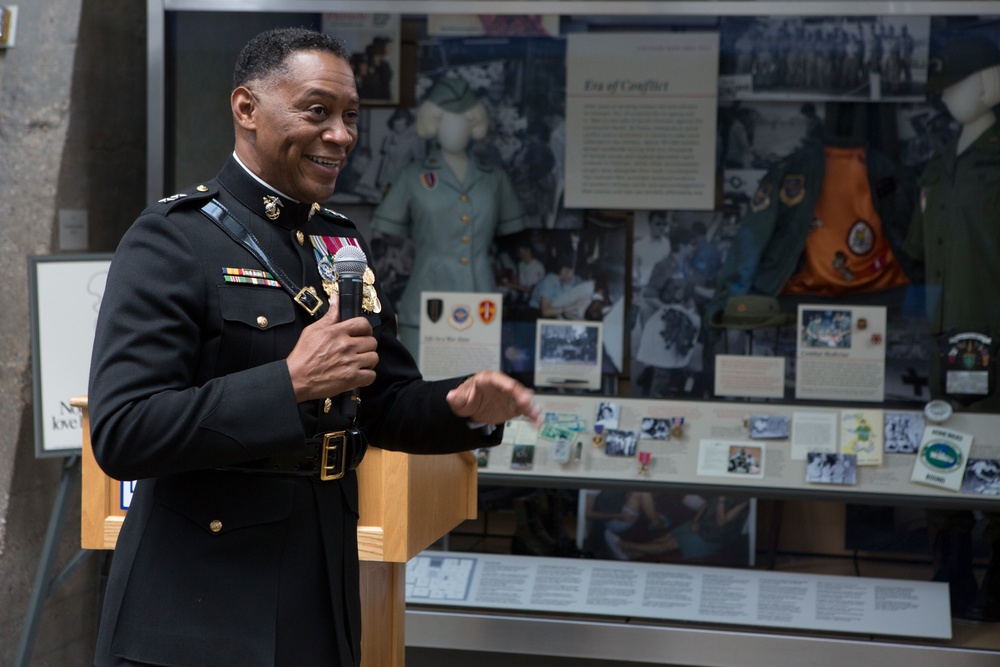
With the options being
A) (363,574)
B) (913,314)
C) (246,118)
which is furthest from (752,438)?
(246,118)

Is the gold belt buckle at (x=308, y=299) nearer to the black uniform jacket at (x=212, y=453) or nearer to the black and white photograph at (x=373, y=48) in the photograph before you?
the black uniform jacket at (x=212, y=453)

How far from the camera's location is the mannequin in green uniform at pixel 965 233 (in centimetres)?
379

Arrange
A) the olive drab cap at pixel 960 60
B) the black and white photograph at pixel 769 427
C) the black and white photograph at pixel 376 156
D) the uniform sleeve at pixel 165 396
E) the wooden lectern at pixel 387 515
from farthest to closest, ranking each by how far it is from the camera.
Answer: the black and white photograph at pixel 376 156, the black and white photograph at pixel 769 427, the olive drab cap at pixel 960 60, the wooden lectern at pixel 387 515, the uniform sleeve at pixel 165 396

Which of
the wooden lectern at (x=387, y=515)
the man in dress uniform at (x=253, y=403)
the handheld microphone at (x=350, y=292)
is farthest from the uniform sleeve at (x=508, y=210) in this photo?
the handheld microphone at (x=350, y=292)

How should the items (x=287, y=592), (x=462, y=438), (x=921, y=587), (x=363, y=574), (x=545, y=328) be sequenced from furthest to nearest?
(x=545, y=328) → (x=921, y=587) → (x=363, y=574) → (x=462, y=438) → (x=287, y=592)

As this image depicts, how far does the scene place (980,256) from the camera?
3826 millimetres

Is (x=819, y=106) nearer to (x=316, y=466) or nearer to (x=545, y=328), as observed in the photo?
(x=545, y=328)

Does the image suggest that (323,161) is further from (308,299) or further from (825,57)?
(825,57)

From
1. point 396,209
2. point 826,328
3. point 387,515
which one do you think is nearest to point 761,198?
point 826,328

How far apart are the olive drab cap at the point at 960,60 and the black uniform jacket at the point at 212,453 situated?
2792 mm

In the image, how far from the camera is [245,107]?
5.25ft

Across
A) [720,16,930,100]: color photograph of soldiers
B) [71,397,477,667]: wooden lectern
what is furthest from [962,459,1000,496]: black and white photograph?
[71,397,477,667]: wooden lectern

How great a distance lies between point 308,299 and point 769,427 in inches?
102

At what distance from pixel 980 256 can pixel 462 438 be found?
2713mm
